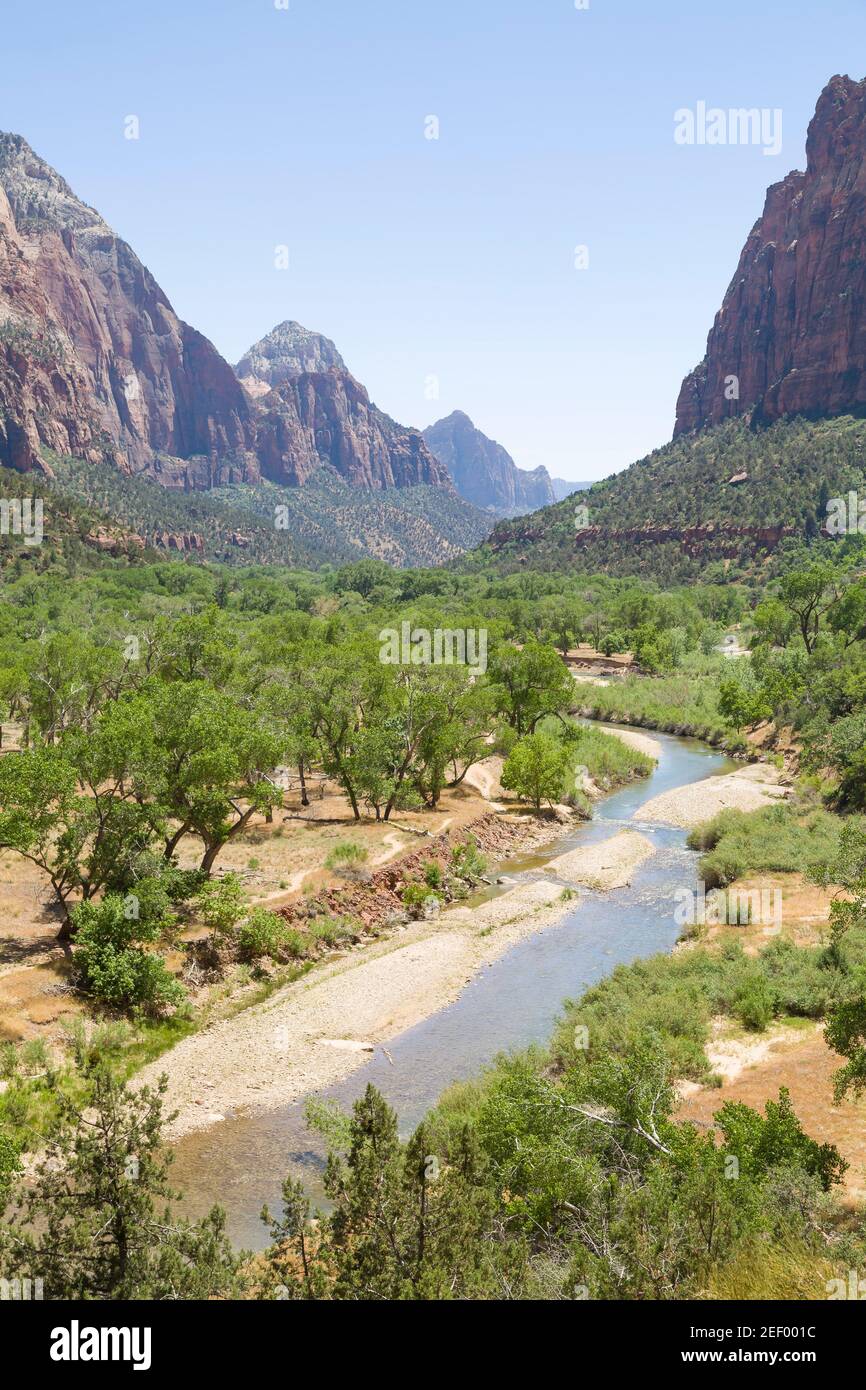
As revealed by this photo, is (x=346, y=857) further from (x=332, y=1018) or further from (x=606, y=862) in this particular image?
(x=606, y=862)

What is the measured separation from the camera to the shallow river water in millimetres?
17047

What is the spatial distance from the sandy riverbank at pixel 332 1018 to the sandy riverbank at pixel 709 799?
14014 mm

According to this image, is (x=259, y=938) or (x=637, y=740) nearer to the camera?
(x=259, y=938)

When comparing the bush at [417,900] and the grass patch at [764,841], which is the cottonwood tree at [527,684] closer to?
the grass patch at [764,841]

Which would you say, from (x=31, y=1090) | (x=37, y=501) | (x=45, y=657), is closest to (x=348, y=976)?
(x=31, y=1090)

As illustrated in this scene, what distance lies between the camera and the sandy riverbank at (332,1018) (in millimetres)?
20547

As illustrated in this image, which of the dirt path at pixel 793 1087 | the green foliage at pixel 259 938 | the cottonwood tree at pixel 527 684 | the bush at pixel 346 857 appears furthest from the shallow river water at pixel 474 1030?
the cottonwood tree at pixel 527 684

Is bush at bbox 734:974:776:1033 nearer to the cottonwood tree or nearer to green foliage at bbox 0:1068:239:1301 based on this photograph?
green foliage at bbox 0:1068:239:1301

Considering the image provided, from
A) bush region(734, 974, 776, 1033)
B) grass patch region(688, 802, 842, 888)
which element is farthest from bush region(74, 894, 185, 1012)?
grass patch region(688, 802, 842, 888)

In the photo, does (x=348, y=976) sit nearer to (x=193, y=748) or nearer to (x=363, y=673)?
(x=193, y=748)

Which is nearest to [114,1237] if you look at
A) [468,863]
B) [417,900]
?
[417,900]

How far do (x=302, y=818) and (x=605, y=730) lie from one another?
108 feet

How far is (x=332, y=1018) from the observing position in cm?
2447

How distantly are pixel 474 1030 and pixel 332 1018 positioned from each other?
3.86 metres
